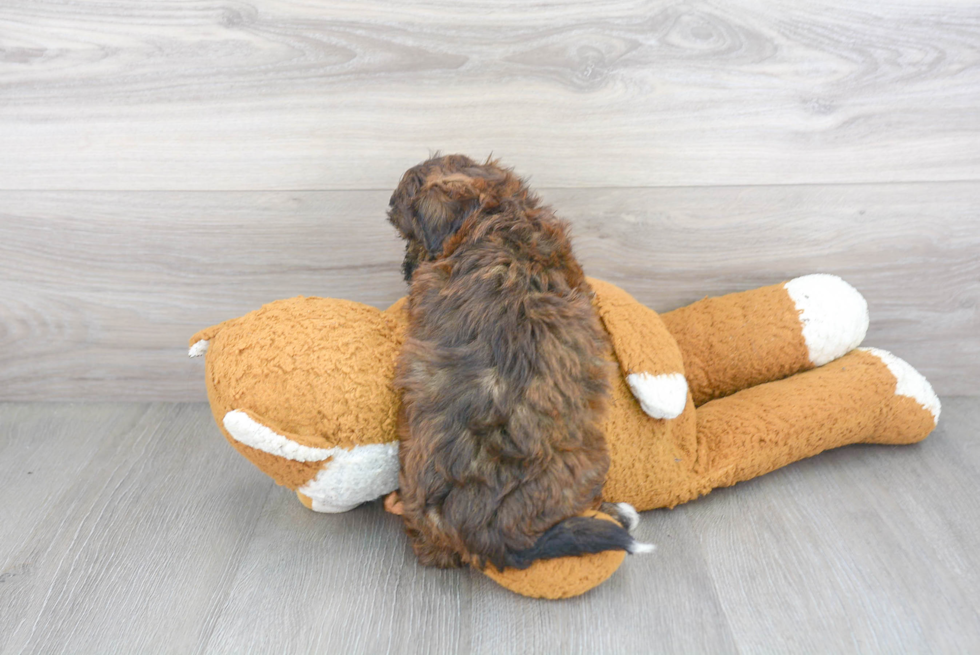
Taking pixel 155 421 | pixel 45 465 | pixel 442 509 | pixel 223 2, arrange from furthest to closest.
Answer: pixel 155 421 → pixel 45 465 → pixel 223 2 → pixel 442 509

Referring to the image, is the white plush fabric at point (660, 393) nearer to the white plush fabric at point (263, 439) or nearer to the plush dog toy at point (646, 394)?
the plush dog toy at point (646, 394)

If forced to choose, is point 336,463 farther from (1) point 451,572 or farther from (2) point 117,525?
(2) point 117,525

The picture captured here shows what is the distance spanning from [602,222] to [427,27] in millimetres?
407

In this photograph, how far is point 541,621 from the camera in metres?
0.79

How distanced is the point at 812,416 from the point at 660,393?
28 cm

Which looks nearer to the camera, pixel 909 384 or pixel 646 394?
pixel 646 394

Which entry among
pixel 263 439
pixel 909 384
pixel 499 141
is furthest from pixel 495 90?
pixel 909 384

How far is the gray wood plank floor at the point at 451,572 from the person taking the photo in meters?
0.77

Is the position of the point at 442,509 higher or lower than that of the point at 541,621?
higher

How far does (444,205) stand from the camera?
2.64ft

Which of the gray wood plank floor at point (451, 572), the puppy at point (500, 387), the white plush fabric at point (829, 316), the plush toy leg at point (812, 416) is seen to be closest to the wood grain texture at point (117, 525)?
the gray wood plank floor at point (451, 572)

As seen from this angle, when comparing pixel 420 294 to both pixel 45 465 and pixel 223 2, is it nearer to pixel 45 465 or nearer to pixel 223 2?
pixel 223 2

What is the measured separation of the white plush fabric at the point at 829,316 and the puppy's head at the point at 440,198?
0.51 meters

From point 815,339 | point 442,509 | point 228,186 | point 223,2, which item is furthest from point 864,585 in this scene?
point 223,2
